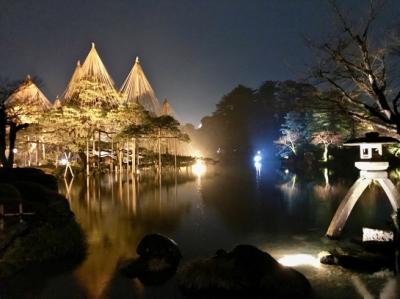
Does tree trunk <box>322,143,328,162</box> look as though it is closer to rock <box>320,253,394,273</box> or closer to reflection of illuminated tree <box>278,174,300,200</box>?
reflection of illuminated tree <box>278,174,300,200</box>

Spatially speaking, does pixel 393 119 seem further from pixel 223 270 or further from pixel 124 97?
pixel 124 97

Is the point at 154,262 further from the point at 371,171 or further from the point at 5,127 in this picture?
the point at 5,127

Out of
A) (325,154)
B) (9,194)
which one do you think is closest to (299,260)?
(9,194)

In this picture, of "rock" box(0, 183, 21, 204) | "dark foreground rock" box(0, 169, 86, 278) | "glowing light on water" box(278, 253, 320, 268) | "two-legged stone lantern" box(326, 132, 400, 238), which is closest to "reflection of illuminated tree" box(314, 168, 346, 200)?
"two-legged stone lantern" box(326, 132, 400, 238)

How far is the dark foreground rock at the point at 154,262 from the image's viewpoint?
8.52m

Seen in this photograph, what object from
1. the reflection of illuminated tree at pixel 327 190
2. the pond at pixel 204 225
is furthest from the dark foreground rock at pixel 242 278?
the reflection of illuminated tree at pixel 327 190

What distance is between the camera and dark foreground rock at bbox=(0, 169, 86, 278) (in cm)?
930

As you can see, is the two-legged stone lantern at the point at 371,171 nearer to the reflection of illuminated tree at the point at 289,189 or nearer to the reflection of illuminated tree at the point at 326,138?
the reflection of illuminated tree at the point at 289,189

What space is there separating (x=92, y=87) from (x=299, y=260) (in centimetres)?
2833

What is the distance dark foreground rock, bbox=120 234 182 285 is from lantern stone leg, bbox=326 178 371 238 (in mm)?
4926

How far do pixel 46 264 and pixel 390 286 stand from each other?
27.2ft

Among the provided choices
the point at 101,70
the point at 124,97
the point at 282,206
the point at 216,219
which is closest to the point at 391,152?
the point at 282,206

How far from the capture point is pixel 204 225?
14.1 metres

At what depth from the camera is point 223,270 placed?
754 cm
